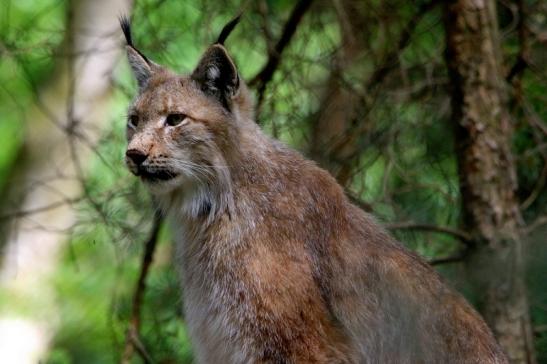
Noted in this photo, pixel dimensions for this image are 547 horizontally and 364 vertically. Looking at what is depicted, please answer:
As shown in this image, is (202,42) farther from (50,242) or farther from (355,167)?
(50,242)

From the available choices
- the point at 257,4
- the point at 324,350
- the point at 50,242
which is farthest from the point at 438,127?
the point at 50,242

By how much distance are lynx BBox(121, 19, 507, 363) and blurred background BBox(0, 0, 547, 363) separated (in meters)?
0.71

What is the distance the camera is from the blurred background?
6172 mm

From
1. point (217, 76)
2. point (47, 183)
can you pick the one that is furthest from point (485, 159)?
point (47, 183)

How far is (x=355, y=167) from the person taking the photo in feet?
23.1

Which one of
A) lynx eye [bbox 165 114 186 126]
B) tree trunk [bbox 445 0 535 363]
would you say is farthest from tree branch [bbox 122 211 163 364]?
tree trunk [bbox 445 0 535 363]

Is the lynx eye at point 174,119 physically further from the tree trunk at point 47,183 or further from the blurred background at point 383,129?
the tree trunk at point 47,183

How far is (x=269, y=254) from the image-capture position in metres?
5.21

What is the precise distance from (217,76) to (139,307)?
73.5 inches

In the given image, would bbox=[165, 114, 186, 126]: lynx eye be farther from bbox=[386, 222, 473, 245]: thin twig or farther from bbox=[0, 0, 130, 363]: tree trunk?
bbox=[0, 0, 130, 363]: tree trunk

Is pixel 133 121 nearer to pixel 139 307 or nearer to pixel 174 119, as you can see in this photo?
pixel 174 119

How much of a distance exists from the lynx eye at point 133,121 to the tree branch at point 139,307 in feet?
2.91

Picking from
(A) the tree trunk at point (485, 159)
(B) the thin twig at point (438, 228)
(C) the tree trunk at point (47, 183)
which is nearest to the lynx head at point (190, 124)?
(B) the thin twig at point (438, 228)

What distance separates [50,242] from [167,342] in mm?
3425
